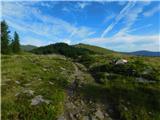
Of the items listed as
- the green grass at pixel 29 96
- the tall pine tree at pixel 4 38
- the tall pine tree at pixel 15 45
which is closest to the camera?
the green grass at pixel 29 96

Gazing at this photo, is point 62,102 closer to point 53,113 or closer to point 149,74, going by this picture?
point 53,113

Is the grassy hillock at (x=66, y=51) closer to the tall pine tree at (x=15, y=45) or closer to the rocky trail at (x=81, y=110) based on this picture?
the tall pine tree at (x=15, y=45)

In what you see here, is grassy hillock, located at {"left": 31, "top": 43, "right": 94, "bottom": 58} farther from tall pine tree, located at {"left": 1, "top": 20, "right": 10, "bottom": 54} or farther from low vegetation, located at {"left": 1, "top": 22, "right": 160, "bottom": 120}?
low vegetation, located at {"left": 1, "top": 22, "right": 160, "bottom": 120}

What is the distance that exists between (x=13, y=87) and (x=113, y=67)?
15.9 metres

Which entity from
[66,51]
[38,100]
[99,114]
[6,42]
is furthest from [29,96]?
[66,51]

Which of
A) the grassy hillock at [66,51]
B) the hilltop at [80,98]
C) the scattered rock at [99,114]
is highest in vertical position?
the hilltop at [80,98]

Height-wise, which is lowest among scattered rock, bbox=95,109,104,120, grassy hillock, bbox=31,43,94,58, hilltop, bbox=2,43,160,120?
grassy hillock, bbox=31,43,94,58

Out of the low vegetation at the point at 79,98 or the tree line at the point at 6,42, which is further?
the tree line at the point at 6,42

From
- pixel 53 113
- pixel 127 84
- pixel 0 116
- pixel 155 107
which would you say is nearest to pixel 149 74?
pixel 127 84

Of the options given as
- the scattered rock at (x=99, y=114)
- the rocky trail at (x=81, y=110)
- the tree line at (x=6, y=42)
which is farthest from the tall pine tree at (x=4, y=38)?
the scattered rock at (x=99, y=114)

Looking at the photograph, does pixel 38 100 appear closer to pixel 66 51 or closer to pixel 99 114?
pixel 99 114

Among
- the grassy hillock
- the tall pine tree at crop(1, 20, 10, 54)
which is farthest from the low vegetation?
the grassy hillock

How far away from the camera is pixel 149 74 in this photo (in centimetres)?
2538

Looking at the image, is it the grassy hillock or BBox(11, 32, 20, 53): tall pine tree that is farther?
the grassy hillock
